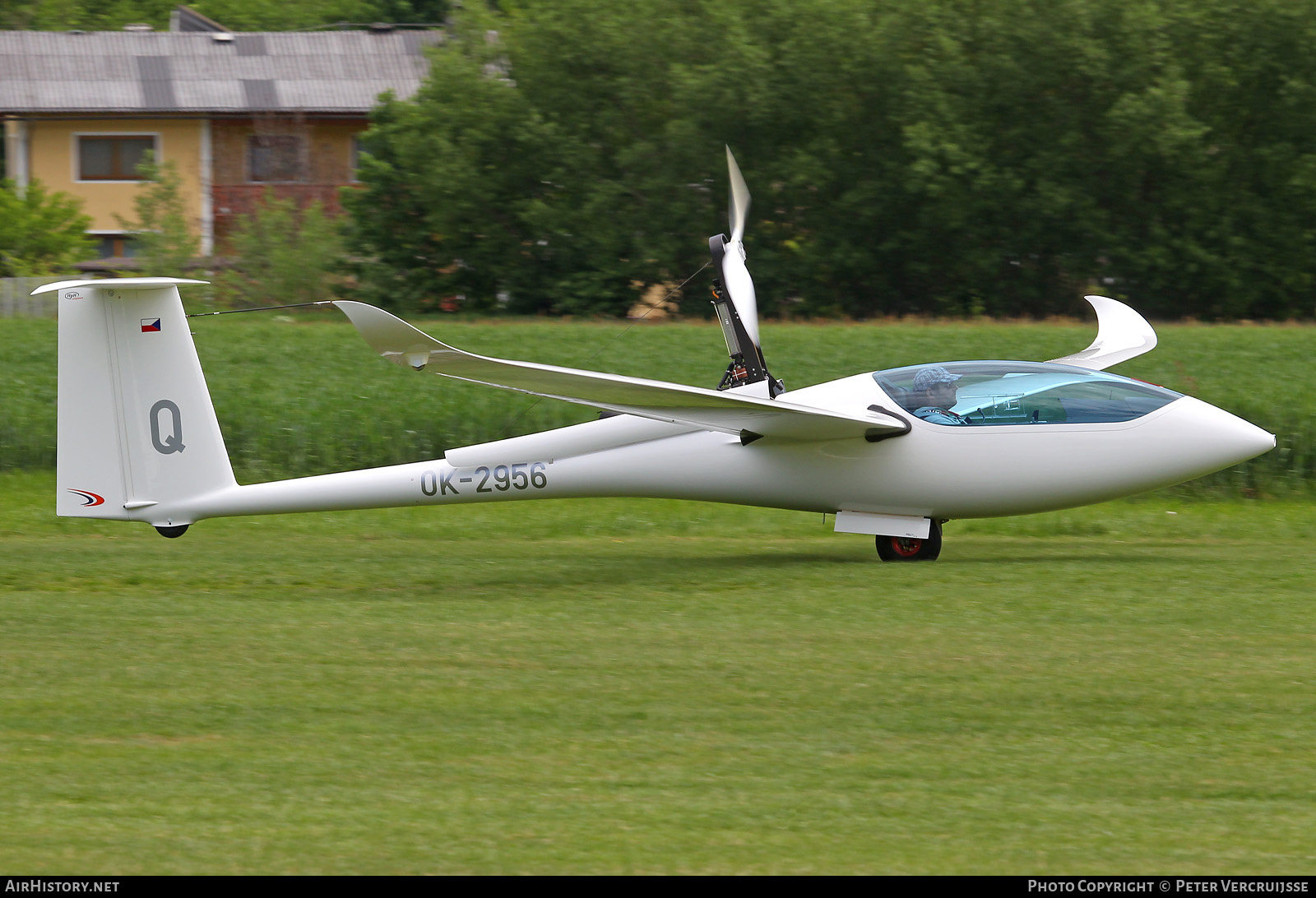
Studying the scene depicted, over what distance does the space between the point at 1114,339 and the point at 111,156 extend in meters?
45.2

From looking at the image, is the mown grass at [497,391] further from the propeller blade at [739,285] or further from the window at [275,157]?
the window at [275,157]

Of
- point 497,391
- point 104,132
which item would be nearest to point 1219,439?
point 497,391

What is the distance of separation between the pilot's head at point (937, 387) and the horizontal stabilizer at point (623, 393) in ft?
1.11

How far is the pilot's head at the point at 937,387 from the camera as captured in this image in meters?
11.4

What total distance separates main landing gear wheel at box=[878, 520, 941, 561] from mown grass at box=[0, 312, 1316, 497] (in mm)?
4298

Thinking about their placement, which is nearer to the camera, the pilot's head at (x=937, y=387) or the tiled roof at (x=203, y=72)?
the pilot's head at (x=937, y=387)

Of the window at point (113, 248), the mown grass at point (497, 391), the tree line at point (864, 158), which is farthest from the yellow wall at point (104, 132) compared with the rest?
the mown grass at point (497, 391)

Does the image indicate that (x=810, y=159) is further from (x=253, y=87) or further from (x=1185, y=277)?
(x=253, y=87)

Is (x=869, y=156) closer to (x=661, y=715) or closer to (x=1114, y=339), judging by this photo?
(x=1114, y=339)

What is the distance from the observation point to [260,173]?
167 ft

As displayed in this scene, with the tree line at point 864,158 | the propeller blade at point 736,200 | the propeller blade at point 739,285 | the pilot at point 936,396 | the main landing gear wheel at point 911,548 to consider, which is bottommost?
the main landing gear wheel at point 911,548

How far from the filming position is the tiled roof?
164 feet

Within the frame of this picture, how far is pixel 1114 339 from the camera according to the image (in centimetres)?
1409

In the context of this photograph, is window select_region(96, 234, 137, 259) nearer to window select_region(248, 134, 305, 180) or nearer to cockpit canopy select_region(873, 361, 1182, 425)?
window select_region(248, 134, 305, 180)
